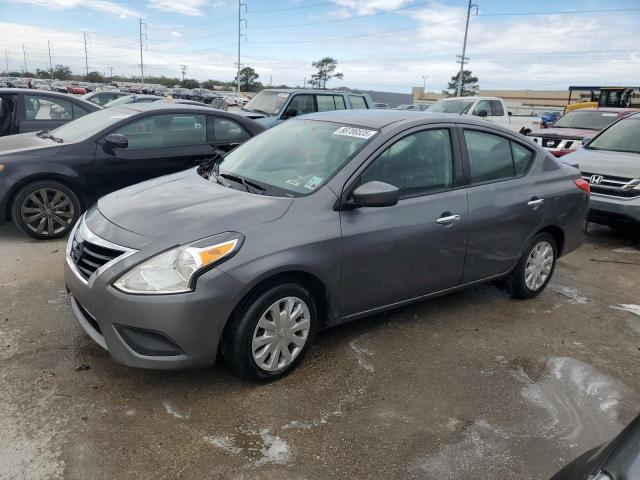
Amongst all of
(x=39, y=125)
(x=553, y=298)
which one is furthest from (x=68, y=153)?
(x=553, y=298)

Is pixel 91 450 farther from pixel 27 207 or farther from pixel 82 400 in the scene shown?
pixel 27 207

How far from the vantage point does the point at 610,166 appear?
686 cm

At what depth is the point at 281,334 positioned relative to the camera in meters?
3.16

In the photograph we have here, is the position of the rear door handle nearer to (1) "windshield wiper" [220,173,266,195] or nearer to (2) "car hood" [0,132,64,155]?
(1) "windshield wiper" [220,173,266,195]

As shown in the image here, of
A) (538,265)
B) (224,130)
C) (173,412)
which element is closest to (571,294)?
(538,265)

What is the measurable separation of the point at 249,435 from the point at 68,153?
4380mm

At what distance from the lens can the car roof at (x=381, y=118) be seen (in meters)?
3.86

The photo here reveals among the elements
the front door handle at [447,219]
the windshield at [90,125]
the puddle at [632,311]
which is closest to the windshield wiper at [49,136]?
the windshield at [90,125]

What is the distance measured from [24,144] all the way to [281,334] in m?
4.53

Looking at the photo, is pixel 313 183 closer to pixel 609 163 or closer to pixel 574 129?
pixel 609 163

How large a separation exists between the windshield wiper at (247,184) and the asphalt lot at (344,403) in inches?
47.1

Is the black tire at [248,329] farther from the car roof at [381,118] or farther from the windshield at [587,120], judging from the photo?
the windshield at [587,120]

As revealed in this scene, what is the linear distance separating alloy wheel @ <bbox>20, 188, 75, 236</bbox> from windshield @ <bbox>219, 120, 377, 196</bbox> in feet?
8.35

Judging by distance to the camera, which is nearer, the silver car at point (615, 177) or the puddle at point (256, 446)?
the puddle at point (256, 446)
